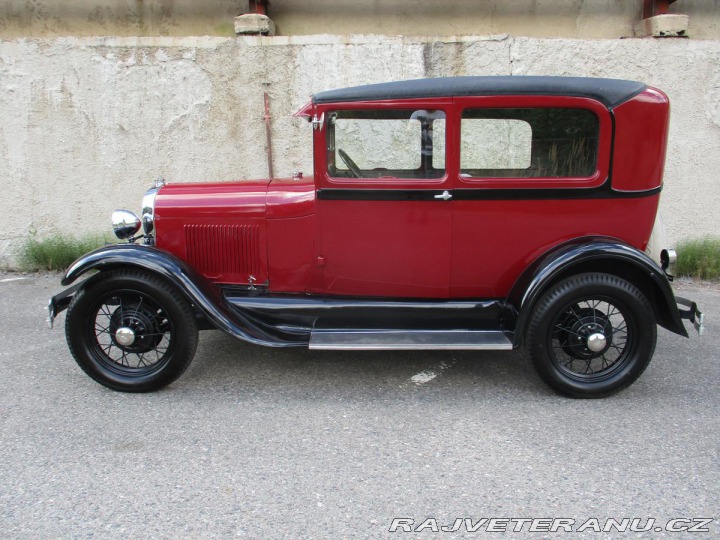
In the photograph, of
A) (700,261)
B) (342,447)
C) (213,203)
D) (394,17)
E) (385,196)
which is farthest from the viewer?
(394,17)

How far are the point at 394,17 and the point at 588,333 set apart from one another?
4.46m

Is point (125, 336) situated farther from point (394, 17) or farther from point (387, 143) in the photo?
point (394, 17)

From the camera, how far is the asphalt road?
224cm

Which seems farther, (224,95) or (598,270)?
(224,95)

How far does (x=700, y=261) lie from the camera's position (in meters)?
5.76

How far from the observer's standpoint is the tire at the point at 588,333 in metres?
3.10

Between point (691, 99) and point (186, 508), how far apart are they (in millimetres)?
6254

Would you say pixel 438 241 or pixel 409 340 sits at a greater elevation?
pixel 438 241

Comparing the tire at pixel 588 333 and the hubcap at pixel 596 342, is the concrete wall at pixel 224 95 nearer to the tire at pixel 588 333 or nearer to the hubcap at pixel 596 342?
the tire at pixel 588 333

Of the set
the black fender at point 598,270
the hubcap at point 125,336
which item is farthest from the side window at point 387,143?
the hubcap at point 125,336

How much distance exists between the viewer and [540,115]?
321 centimetres

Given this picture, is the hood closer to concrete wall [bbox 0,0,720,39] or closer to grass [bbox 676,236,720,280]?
concrete wall [bbox 0,0,720,39]

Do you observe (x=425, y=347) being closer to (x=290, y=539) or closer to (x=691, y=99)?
(x=290, y=539)

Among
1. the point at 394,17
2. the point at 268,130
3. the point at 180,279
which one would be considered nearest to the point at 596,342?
the point at 180,279
